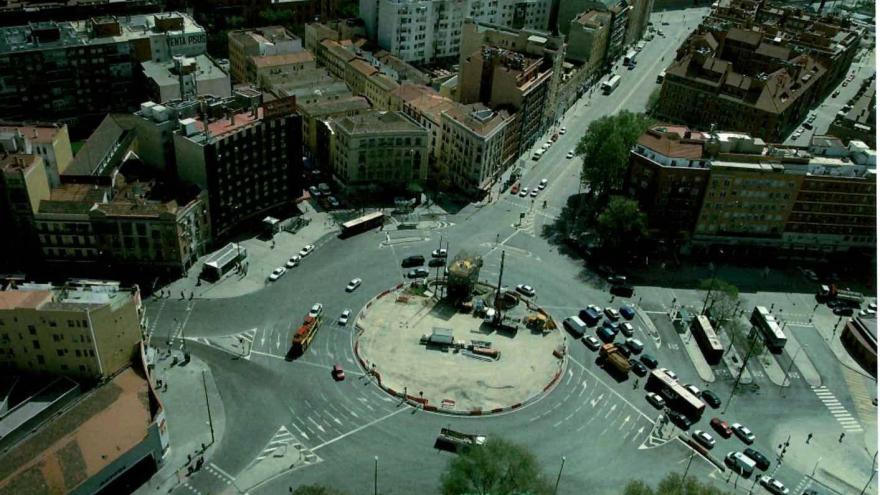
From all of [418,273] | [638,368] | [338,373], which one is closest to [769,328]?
[638,368]

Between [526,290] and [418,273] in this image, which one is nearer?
[526,290]

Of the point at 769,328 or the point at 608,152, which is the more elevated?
the point at 608,152

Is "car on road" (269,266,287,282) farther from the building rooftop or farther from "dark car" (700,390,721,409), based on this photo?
"dark car" (700,390,721,409)

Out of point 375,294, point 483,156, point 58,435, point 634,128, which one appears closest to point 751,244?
point 634,128

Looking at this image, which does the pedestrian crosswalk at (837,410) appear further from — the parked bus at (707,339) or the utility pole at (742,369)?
the parked bus at (707,339)

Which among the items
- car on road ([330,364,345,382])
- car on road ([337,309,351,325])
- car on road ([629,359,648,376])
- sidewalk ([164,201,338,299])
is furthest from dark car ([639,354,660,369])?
sidewalk ([164,201,338,299])

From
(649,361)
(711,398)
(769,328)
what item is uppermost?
(769,328)

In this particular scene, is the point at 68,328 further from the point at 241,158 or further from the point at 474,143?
the point at 474,143
